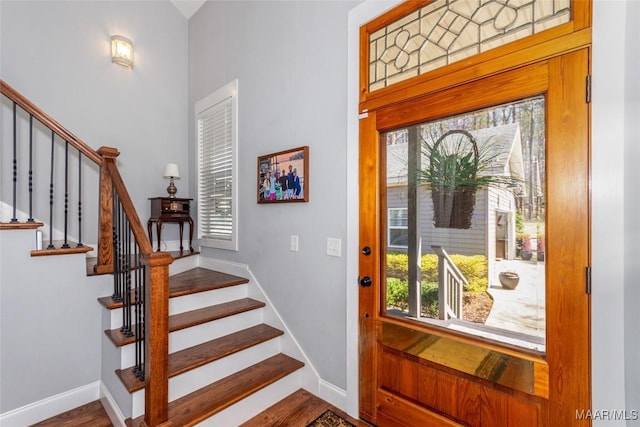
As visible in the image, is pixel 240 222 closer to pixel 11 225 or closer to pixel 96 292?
pixel 96 292

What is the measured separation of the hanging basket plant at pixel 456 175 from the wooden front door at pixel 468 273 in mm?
22

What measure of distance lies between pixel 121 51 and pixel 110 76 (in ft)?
0.97

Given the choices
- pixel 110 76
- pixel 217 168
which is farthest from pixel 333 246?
pixel 110 76

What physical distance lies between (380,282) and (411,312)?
10.1 inches

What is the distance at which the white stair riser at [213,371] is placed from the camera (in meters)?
1.82

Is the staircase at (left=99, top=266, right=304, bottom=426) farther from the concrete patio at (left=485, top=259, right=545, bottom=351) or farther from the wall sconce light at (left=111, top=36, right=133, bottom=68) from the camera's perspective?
the wall sconce light at (left=111, top=36, right=133, bottom=68)

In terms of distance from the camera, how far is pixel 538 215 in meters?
1.35

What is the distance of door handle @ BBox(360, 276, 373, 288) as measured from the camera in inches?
74.2

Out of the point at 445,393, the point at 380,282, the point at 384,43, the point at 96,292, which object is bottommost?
the point at 445,393

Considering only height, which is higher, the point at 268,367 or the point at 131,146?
the point at 131,146

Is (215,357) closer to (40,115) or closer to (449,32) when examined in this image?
(40,115)

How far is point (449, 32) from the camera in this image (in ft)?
5.28

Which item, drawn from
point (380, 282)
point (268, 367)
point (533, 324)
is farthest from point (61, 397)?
point (533, 324)

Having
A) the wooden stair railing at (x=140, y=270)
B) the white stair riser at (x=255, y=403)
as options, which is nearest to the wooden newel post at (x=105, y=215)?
the wooden stair railing at (x=140, y=270)
